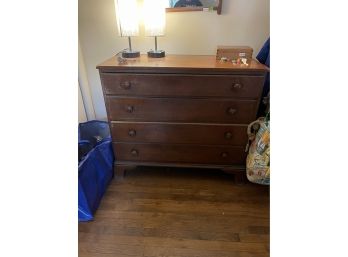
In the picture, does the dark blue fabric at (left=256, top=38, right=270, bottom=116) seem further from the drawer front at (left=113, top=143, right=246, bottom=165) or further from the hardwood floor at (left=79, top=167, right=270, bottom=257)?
the hardwood floor at (left=79, top=167, right=270, bottom=257)

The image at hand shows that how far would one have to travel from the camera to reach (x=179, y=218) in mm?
1389

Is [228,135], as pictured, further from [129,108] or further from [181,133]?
[129,108]

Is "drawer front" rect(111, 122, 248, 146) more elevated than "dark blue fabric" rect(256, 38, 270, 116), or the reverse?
"dark blue fabric" rect(256, 38, 270, 116)

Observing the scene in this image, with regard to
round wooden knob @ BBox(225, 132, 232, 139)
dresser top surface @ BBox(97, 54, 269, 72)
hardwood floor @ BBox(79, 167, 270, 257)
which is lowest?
hardwood floor @ BBox(79, 167, 270, 257)

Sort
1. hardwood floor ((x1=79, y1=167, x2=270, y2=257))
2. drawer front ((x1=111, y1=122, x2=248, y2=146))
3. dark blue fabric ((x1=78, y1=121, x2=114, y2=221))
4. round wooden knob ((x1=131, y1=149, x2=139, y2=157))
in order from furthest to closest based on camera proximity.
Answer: round wooden knob ((x1=131, y1=149, x2=139, y2=157))
drawer front ((x1=111, y1=122, x2=248, y2=146))
dark blue fabric ((x1=78, y1=121, x2=114, y2=221))
hardwood floor ((x1=79, y1=167, x2=270, y2=257))

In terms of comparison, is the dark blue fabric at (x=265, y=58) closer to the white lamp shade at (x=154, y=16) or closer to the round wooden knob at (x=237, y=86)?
the round wooden knob at (x=237, y=86)

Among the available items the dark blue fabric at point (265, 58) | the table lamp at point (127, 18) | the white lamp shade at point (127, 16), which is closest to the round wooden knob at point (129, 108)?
the table lamp at point (127, 18)

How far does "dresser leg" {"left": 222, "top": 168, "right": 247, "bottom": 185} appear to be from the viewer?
1.60 meters

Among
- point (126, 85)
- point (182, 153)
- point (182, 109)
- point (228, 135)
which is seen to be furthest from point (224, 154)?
point (126, 85)

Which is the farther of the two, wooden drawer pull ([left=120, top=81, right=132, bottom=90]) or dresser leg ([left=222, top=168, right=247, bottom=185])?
dresser leg ([left=222, top=168, right=247, bottom=185])

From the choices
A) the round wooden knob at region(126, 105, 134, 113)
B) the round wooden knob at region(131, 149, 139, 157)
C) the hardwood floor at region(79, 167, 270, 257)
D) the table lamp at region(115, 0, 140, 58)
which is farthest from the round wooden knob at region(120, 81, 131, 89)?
the hardwood floor at region(79, 167, 270, 257)

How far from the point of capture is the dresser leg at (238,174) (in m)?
1.60
